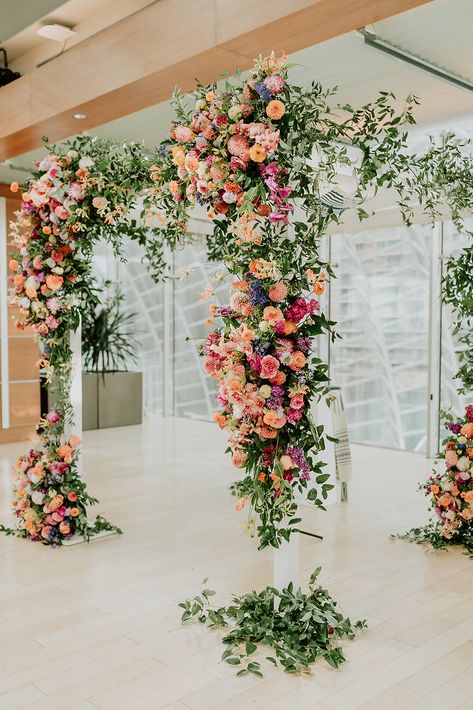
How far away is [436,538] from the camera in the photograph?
4754 millimetres

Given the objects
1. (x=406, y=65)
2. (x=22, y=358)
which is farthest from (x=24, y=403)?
(x=406, y=65)

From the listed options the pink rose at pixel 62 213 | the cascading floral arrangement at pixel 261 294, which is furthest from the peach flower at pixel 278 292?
the pink rose at pixel 62 213

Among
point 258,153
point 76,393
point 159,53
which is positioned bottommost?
point 76,393

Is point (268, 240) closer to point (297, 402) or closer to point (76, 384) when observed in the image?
point (297, 402)

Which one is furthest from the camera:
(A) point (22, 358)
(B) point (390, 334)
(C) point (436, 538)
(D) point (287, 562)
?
(A) point (22, 358)

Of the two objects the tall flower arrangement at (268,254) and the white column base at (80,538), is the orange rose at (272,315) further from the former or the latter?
the white column base at (80,538)

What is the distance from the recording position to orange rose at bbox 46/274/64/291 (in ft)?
14.9

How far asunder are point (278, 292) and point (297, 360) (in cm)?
30

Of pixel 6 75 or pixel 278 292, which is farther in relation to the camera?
pixel 6 75

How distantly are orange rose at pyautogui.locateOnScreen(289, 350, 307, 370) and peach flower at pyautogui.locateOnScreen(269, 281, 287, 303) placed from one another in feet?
0.79

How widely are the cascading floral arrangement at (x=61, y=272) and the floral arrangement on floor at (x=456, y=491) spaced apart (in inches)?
87.9

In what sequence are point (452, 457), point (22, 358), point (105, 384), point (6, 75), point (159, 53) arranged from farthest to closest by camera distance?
point (105, 384), point (22, 358), point (6, 75), point (452, 457), point (159, 53)

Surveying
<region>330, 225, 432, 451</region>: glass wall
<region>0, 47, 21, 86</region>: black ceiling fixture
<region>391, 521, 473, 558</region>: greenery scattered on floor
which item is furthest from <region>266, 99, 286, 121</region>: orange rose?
<region>330, 225, 432, 451</region>: glass wall

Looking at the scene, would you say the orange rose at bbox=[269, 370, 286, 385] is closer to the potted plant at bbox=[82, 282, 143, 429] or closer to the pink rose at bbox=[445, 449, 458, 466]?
the pink rose at bbox=[445, 449, 458, 466]
